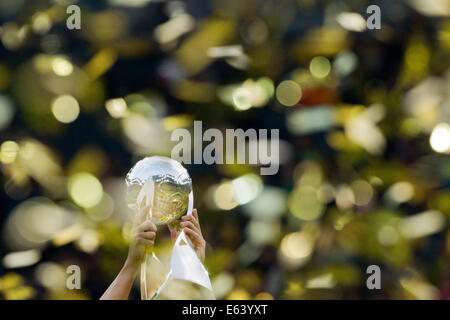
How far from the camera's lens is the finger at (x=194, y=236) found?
101 centimetres

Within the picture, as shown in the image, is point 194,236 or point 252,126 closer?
point 194,236

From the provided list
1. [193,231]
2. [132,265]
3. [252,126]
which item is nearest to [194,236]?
[193,231]

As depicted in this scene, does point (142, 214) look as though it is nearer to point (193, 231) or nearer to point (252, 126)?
point (193, 231)

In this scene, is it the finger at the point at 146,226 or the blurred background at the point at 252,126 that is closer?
the finger at the point at 146,226

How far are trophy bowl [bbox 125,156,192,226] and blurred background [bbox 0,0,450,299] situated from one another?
0.39 meters

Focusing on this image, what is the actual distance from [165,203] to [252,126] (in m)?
0.47

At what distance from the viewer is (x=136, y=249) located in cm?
98

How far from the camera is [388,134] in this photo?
55.3 inches

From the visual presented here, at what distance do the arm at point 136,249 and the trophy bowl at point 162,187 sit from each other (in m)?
0.02

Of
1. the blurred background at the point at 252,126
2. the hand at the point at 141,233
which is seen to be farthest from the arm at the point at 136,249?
the blurred background at the point at 252,126

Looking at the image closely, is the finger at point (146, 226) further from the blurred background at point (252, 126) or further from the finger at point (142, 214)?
the blurred background at point (252, 126)

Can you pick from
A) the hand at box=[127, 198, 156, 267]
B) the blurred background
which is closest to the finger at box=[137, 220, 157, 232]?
the hand at box=[127, 198, 156, 267]
